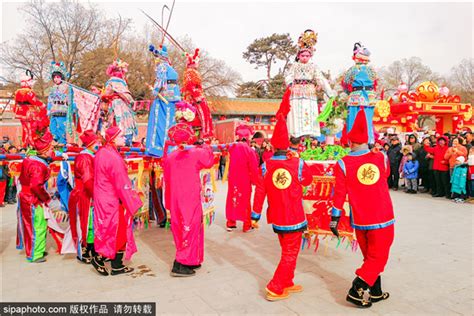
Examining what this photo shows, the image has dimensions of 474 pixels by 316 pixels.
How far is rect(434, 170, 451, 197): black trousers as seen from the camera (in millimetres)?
8797

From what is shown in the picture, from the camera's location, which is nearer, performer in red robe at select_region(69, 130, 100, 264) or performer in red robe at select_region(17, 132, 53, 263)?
performer in red robe at select_region(69, 130, 100, 264)

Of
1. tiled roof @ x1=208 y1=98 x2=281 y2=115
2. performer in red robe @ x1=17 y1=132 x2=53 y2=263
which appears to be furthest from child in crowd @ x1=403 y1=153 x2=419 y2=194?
tiled roof @ x1=208 y1=98 x2=281 y2=115

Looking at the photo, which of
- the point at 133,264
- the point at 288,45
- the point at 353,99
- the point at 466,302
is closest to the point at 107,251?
the point at 133,264

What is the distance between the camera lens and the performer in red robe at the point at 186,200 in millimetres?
3930

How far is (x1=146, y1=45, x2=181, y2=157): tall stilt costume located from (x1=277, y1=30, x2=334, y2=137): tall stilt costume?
1.80 metres

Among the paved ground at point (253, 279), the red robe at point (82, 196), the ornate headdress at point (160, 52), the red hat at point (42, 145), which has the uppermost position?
the ornate headdress at point (160, 52)

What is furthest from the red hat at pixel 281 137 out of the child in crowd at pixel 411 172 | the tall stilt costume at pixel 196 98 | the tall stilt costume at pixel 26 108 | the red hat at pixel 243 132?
the child in crowd at pixel 411 172

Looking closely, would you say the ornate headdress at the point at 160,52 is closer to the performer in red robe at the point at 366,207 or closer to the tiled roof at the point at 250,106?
the performer in red robe at the point at 366,207

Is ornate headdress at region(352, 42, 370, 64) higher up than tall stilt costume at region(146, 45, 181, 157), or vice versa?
ornate headdress at region(352, 42, 370, 64)

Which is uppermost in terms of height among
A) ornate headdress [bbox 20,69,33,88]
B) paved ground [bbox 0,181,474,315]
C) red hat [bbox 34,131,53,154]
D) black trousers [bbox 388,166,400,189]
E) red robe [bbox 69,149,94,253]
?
ornate headdress [bbox 20,69,33,88]

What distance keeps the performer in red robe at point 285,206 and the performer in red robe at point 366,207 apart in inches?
12.9

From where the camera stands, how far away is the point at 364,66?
18.2ft

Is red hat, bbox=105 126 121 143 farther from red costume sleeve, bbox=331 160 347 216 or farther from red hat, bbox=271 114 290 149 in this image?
red costume sleeve, bbox=331 160 347 216

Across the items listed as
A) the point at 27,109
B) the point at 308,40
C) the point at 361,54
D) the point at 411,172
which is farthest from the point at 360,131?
the point at 411,172
